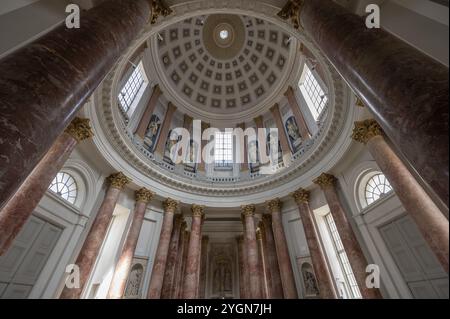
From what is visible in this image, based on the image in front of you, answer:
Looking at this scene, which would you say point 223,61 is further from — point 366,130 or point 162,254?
point 162,254

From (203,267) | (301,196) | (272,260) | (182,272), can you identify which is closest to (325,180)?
(301,196)

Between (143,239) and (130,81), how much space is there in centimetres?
1064

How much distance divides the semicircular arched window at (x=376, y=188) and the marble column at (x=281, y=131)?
5663 millimetres

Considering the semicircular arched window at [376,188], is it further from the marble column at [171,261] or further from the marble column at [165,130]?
the marble column at [165,130]

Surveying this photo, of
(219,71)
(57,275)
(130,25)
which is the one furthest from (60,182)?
(219,71)

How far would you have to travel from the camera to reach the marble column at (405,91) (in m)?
1.98

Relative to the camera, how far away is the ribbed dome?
18003 mm

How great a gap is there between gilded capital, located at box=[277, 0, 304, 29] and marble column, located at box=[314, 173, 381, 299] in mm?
7522

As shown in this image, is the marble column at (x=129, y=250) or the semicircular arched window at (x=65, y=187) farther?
the marble column at (x=129, y=250)

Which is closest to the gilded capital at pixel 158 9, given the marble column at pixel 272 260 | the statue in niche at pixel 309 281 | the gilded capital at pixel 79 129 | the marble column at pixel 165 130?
the gilded capital at pixel 79 129

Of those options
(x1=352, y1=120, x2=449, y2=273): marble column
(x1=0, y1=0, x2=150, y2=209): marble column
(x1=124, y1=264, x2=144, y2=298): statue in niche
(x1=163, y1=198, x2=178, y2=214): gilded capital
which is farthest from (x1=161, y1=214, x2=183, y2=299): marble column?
(x1=352, y1=120, x2=449, y2=273): marble column

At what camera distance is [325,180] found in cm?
1086

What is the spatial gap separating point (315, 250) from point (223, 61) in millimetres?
18580

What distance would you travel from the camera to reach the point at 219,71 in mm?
21203
